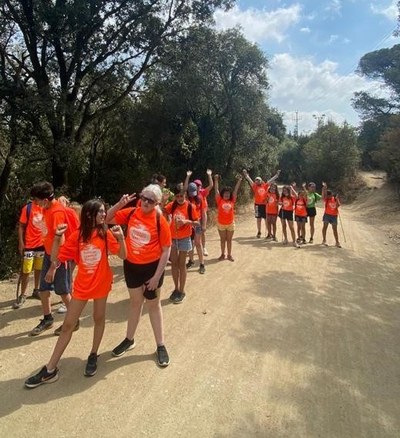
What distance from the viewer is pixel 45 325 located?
16.4ft

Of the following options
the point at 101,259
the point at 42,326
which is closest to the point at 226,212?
the point at 42,326

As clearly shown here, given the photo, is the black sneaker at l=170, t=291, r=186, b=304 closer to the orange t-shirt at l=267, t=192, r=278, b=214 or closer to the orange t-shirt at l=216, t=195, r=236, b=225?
the orange t-shirt at l=216, t=195, r=236, b=225

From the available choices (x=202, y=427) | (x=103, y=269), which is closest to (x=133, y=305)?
(x=103, y=269)

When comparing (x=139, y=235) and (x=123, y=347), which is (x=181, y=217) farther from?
(x=123, y=347)

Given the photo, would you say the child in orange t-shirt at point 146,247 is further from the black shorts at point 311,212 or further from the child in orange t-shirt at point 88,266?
the black shorts at point 311,212

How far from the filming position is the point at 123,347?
4426mm

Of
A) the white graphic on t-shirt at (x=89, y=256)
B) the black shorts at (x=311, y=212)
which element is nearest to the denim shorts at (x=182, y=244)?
the white graphic on t-shirt at (x=89, y=256)

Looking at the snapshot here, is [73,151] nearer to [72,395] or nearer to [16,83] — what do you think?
[16,83]

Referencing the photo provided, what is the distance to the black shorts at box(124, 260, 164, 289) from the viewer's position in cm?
419

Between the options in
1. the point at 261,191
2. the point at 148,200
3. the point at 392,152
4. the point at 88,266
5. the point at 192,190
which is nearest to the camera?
the point at 88,266

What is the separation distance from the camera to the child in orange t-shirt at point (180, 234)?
19.7ft

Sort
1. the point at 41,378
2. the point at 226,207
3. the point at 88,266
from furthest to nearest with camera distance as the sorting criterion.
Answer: the point at 226,207
the point at 88,266
the point at 41,378

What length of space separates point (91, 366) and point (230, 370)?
1.50 m

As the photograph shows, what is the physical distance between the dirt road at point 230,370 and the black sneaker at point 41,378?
68mm
